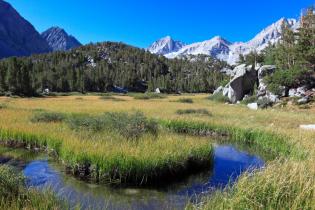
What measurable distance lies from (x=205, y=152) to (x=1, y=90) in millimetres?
86474

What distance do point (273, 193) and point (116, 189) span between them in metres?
6.82

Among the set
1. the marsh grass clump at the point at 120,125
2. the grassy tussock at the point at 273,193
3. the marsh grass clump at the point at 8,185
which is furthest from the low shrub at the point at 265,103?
the marsh grass clump at the point at 8,185

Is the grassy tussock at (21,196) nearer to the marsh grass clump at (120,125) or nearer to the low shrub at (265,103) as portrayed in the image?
the marsh grass clump at (120,125)

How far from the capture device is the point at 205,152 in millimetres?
19594

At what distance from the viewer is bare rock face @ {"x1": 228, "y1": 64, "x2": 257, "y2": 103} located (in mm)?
73438

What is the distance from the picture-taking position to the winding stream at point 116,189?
12852 mm

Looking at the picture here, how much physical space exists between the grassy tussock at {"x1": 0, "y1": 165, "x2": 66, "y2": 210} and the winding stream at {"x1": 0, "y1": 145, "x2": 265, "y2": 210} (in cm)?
103

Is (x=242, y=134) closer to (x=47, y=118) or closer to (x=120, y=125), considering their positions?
(x=120, y=125)

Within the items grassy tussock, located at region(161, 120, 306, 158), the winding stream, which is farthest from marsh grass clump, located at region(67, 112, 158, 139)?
grassy tussock, located at region(161, 120, 306, 158)

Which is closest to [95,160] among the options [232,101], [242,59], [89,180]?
[89,180]

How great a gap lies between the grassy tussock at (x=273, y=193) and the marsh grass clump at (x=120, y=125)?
12039mm

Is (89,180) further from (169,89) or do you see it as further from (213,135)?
(169,89)

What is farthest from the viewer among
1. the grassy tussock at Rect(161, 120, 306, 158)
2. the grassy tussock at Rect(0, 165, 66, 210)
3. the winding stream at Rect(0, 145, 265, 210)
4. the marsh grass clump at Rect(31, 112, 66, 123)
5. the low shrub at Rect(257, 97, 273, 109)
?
the low shrub at Rect(257, 97, 273, 109)

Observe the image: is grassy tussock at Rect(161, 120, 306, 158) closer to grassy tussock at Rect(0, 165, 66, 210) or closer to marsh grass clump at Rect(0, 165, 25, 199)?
grassy tussock at Rect(0, 165, 66, 210)
